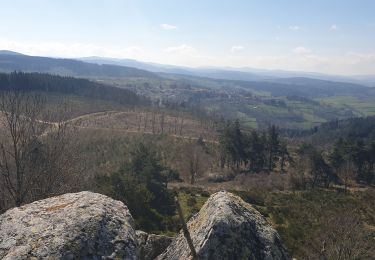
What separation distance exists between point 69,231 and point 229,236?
2.67 m

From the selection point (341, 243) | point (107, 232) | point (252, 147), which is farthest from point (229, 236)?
point (252, 147)

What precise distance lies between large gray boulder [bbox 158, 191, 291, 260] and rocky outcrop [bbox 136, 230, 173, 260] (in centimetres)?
183

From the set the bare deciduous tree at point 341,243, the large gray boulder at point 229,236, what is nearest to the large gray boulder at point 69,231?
the large gray boulder at point 229,236

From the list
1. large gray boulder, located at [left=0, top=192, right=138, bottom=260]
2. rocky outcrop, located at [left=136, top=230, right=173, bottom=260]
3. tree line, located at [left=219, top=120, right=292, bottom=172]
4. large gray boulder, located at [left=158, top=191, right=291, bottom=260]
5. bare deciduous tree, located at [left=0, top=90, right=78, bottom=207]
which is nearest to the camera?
large gray boulder, located at [left=0, top=192, right=138, bottom=260]

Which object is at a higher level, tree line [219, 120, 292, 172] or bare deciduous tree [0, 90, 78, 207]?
bare deciduous tree [0, 90, 78, 207]

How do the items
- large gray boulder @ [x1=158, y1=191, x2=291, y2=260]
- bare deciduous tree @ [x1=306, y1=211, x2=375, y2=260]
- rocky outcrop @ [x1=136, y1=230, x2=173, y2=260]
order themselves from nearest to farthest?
large gray boulder @ [x1=158, y1=191, x2=291, y2=260] < rocky outcrop @ [x1=136, y1=230, x2=173, y2=260] < bare deciduous tree @ [x1=306, y1=211, x2=375, y2=260]

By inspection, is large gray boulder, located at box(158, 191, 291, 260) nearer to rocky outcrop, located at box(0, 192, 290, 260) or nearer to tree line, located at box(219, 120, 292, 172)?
rocky outcrop, located at box(0, 192, 290, 260)

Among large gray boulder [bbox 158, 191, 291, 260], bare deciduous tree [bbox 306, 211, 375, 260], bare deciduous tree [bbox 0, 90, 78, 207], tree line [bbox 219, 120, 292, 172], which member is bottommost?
tree line [bbox 219, 120, 292, 172]

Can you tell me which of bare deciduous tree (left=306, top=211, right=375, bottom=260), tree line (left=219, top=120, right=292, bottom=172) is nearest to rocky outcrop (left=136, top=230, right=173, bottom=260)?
bare deciduous tree (left=306, top=211, right=375, bottom=260)

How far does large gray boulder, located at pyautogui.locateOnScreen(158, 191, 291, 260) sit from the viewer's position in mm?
6551

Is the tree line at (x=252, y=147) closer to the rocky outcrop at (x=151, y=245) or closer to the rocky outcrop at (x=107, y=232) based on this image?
the rocky outcrop at (x=151, y=245)

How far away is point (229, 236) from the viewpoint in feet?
21.8

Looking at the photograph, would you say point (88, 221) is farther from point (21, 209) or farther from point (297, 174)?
point (297, 174)

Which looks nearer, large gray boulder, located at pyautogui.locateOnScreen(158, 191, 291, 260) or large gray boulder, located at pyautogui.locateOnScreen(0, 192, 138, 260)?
large gray boulder, located at pyautogui.locateOnScreen(0, 192, 138, 260)
